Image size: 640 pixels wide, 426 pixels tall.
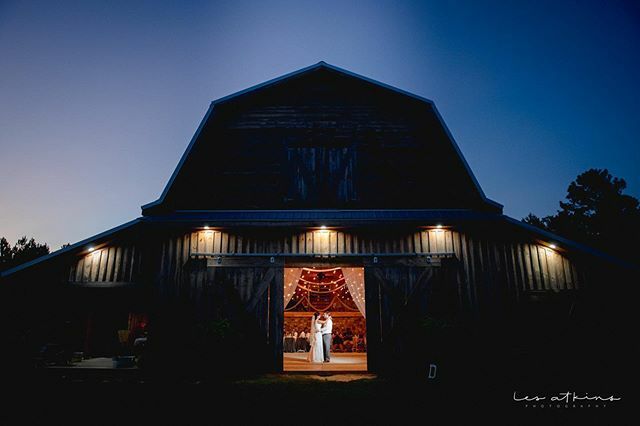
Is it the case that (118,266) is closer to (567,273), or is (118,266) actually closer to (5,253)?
(567,273)

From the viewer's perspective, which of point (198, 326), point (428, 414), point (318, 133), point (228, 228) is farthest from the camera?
point (318, 133)

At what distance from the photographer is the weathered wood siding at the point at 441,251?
8.70 m

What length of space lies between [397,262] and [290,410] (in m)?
4.88

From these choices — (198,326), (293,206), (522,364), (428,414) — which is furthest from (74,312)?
(522,364)

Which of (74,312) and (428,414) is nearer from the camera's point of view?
(428,414)

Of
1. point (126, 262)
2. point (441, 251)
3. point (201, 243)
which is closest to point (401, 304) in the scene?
point (441, 251)

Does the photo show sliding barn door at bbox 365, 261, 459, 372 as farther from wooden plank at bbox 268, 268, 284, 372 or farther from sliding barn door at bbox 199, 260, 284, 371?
sliding barn door at bbox 199, 260, 284, 371

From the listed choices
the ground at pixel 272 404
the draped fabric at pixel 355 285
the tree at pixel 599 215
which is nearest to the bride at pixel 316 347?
the draped fabric at pixel 355 285

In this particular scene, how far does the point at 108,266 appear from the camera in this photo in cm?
896

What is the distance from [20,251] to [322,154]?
35024 mm

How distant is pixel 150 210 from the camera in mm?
9047

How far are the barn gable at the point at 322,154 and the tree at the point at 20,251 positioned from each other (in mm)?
26897

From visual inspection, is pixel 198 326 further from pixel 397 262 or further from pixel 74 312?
pixel 74 312

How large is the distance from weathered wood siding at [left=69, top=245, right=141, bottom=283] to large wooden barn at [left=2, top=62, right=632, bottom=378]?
0.09 feet
